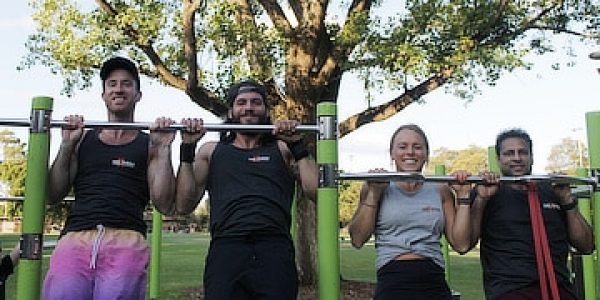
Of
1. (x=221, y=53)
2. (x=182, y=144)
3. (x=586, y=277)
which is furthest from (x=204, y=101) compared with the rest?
(x=182, y=144)

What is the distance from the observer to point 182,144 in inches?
105

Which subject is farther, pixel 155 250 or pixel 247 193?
pixel 155 250

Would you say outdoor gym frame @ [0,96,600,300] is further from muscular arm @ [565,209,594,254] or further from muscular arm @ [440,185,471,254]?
muscular arm @ [565,209,594,254]

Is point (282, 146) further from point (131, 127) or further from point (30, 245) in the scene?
point (30, 245)

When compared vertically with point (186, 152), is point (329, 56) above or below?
above

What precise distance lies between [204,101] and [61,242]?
24.4 feet

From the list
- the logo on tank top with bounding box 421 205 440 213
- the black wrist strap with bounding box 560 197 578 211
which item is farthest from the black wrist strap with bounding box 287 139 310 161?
the black wrist strap with bounding box 560 197 578 211

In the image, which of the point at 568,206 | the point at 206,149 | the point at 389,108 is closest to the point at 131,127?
the point at 206,149

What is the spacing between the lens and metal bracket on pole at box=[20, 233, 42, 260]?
248 cm

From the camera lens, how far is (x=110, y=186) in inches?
100

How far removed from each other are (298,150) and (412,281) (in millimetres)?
741

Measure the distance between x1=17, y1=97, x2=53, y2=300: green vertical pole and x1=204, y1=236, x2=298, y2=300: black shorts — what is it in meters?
0.69

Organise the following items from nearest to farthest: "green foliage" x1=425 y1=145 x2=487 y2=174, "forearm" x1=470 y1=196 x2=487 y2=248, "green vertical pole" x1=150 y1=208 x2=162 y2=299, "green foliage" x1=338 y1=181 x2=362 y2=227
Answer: "forearm" x1=470 y1=196 x2=487 y2=248 < "green vertical pole" x1=150 y1=208 x2=162 y2=299 < "green foliage" x1=338 y1=181 x2=362 y2=227 < "green foliage" x1=425 y1=145 x2=487 y2=174

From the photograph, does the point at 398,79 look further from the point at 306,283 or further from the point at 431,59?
the point at 306,283
